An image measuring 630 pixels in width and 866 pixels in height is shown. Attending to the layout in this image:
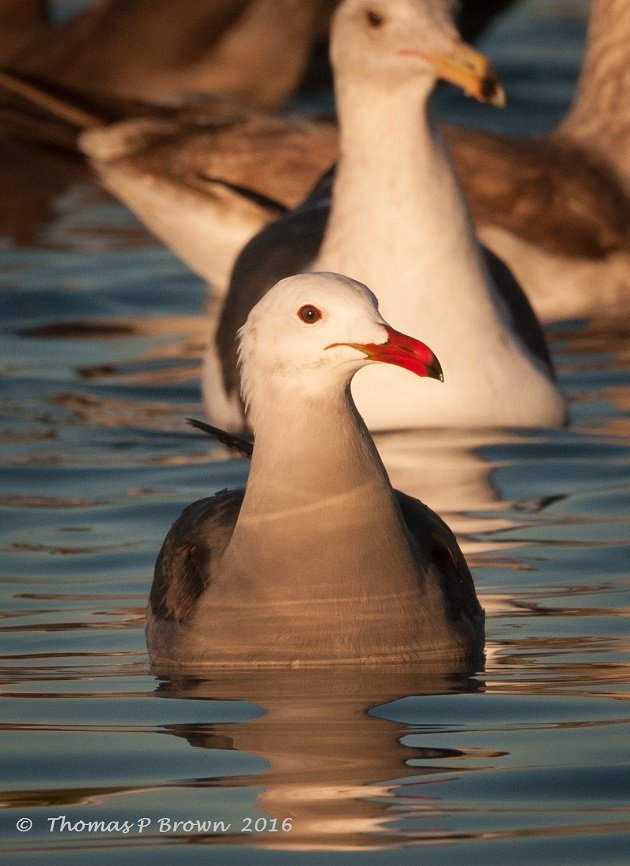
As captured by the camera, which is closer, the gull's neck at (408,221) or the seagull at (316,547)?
the seagull at (316,547)

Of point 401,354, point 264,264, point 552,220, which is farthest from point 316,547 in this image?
point 552,220

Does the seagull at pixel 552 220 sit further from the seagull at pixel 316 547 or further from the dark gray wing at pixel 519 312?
the seagull at pixel 316 547

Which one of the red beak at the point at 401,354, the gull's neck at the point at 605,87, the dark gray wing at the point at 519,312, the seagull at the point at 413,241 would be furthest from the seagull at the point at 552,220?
the red beak at the point at 401,354

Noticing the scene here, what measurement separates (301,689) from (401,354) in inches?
36.5

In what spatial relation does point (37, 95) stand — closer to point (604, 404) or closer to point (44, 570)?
point (604, 404)

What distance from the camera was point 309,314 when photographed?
6.25 meters

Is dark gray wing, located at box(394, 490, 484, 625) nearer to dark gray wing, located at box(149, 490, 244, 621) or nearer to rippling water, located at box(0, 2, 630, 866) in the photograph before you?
rippling water, located at box(0, 2, 630, 866)

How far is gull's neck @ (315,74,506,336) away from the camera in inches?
366

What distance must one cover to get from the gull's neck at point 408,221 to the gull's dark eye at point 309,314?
9.84ft

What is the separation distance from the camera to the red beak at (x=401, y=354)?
20.2 ft

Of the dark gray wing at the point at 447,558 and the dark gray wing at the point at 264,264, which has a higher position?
the dark gray wing at the point at 264,264

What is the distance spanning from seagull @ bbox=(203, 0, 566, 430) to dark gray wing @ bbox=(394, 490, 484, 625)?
251cm

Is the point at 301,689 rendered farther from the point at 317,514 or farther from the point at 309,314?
the point at 309,314

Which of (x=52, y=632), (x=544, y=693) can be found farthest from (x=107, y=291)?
(x=544, y=693)
